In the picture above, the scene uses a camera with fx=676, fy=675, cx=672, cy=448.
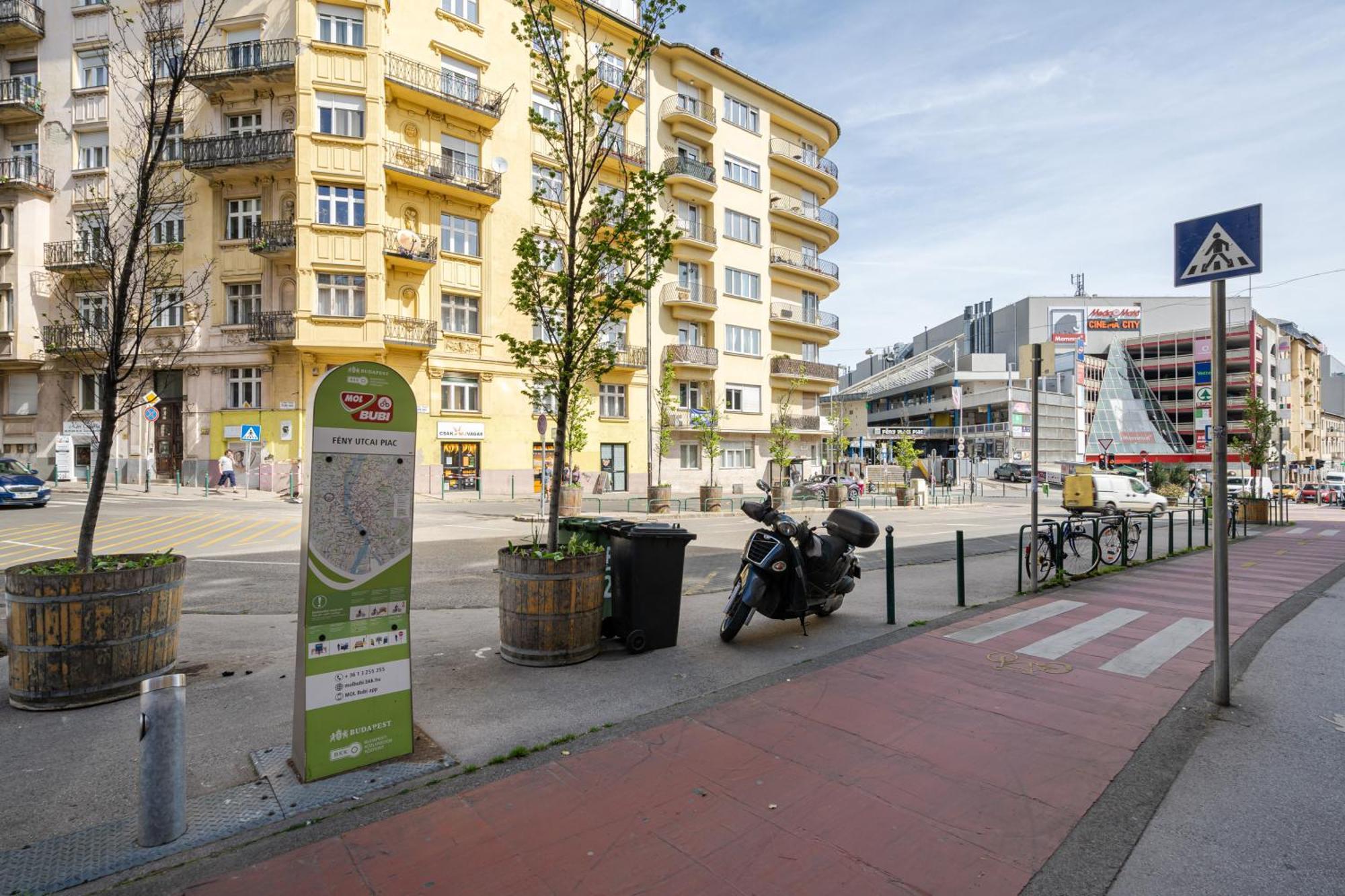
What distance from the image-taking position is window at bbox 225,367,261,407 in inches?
1069

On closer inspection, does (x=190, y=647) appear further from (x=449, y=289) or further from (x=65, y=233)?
(x=65, y=233)

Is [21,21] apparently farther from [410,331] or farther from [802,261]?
[802,261]

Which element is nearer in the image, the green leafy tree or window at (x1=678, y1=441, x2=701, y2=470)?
the green leafy tree

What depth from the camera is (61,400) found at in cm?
2978

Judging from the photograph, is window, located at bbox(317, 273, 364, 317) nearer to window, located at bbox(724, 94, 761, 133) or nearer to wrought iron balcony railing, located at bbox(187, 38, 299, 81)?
wrought iron balcony railing, located at bbox(187, 38, 299, 81)

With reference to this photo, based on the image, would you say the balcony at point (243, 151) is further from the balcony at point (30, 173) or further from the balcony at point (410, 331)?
the balcony at point (30, 173)

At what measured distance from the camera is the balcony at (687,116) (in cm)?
3656

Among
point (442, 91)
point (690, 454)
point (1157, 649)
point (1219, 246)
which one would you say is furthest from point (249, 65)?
point (1157, 649)

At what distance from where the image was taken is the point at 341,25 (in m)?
26.4

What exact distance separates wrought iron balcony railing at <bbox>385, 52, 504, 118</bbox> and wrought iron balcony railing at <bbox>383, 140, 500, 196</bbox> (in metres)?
2.32

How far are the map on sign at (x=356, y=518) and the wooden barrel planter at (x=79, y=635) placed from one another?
192cm

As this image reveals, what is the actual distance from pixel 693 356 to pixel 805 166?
626 inches

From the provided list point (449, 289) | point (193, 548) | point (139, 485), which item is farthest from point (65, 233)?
point (193, 548)

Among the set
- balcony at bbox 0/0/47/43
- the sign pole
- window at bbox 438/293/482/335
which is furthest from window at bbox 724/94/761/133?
the sign pole
